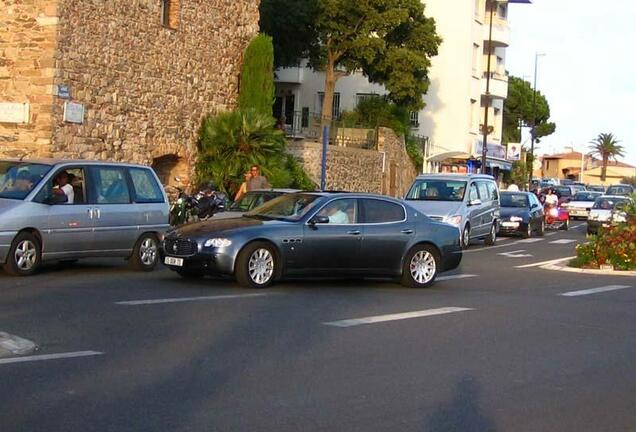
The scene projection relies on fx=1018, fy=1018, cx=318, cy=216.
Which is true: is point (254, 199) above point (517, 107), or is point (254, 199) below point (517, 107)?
below

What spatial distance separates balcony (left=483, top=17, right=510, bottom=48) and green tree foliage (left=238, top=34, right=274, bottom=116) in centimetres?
3348

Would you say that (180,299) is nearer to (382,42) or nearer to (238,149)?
(238,149)

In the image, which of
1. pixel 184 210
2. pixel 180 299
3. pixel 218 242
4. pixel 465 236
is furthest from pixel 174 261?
pixel 465 236

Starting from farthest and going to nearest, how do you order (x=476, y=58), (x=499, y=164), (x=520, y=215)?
1. (x=499, y=164)
2. (x=476, y=58)
3. (x=520, y=215)

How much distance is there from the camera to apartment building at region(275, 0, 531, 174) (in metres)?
57.3

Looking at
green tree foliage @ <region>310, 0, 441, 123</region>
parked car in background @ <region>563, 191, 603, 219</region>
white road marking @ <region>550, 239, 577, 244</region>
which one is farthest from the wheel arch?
parked car in background @ <region>563, 191, 603, 219</region>

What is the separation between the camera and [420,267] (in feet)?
54.3

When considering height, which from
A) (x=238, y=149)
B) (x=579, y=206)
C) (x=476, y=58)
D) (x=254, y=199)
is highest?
(x=476, y=58)

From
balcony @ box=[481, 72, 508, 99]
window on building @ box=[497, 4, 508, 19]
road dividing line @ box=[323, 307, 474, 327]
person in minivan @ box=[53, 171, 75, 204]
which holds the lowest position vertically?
road dividing line @ box=[323, 307, 474, 327]

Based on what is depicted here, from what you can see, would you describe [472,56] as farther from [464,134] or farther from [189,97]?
[189,97]

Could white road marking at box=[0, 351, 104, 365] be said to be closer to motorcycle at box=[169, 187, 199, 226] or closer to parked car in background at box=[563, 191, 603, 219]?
motorcycle at box=[169, 187, 199, 226]

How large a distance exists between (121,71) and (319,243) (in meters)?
12.5

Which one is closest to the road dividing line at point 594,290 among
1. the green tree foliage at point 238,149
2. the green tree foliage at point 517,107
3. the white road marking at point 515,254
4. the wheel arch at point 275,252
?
the wheel arch at point 275,252

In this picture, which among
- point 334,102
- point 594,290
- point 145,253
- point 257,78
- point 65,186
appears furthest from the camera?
point 334,102
